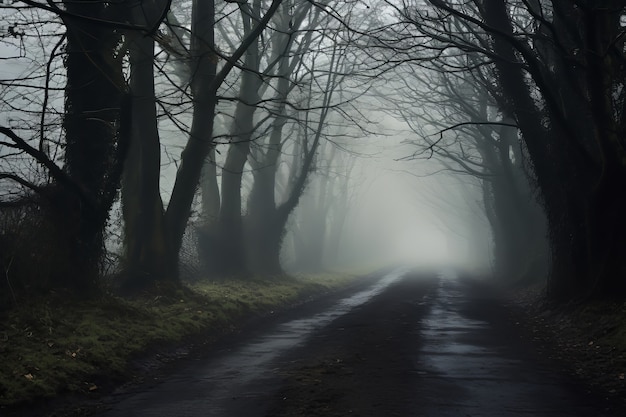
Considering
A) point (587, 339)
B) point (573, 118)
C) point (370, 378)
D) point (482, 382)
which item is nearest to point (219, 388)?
point (370, 378)

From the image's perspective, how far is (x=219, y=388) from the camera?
772 centimetres

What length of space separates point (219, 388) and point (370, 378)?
6.05 feet

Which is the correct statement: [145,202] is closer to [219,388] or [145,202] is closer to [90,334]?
[90,334]

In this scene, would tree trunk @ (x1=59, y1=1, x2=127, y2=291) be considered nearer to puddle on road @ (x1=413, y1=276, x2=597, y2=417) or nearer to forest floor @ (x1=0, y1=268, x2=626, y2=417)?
forest floor @ (x1=0, y1=268, x2=626, y2=417)

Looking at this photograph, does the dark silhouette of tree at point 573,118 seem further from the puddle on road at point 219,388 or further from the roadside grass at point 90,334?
Answer: the roadside grass at point 90,334

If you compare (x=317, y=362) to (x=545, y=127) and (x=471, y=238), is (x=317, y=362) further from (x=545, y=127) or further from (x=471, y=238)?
(x=471, y=238)

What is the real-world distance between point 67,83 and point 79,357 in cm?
610

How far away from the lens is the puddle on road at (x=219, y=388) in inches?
264

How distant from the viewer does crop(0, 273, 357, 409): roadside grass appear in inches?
298

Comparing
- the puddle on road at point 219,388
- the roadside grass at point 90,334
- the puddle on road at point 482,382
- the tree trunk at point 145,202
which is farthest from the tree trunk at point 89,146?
the puddle on road at point 482,382

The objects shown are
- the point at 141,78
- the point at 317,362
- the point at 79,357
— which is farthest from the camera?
the point at 141,78

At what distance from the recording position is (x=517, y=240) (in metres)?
29.1

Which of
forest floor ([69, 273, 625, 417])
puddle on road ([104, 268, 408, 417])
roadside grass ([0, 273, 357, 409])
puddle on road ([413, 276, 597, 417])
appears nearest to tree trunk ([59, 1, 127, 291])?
roadside grass ([0, 273, 357, 409])

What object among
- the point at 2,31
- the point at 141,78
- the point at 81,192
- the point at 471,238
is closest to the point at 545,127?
the point at 141,78
